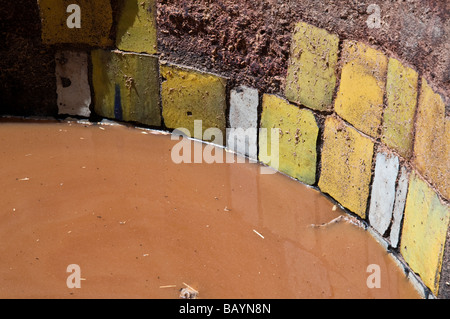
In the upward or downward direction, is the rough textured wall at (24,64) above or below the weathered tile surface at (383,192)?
above

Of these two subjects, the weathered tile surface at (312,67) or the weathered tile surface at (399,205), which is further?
the weathered tile surface at (312,67)

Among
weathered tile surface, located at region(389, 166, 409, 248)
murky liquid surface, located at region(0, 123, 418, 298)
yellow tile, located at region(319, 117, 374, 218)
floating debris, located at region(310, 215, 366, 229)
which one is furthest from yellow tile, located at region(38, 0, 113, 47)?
weathered tile surface, located at region(389, 166, 409, 248)

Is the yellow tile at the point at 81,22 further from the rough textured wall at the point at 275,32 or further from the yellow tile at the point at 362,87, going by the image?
the yellow tile at the point at 362,87

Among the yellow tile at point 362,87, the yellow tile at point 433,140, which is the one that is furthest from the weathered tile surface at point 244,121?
the yellow tile at point 433,140

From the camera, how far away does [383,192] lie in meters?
2.39

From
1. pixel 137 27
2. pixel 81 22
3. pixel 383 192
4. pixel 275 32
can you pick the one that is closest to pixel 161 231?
pixel 383 192

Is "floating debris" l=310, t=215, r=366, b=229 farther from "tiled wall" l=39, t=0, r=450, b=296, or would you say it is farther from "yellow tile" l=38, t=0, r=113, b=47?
"yellow tile" l=38, t=0, r=113, b=47

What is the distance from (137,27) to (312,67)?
0.95 metres

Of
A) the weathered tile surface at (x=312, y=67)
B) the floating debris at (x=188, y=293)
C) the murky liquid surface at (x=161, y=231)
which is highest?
the weathered tile surface at (x=312, y=67)

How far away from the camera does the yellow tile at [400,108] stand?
7.13ft

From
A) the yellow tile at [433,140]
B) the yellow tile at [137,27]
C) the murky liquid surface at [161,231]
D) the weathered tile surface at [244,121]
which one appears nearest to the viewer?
the yellow tile at [433,140]

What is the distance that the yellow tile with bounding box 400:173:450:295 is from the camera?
199 centimetres

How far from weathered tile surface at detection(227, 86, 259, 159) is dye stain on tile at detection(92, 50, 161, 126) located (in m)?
0.42

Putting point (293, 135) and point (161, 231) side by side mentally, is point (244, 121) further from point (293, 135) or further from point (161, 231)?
point (161, 231)
